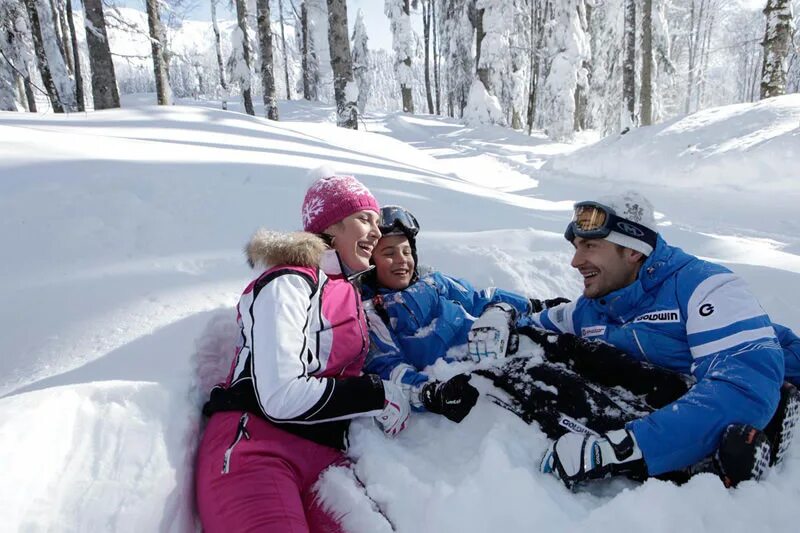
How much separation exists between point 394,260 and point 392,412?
98cm

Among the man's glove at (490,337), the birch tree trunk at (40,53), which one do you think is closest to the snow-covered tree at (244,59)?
the birch tree trunk at (40,53)

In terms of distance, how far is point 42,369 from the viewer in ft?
6.75

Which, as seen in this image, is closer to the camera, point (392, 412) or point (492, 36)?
point (392, 412)

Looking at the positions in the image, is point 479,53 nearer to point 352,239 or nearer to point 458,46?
point 458,46

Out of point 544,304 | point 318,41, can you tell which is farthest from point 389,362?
point 318,41

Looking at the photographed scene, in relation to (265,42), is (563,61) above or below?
above

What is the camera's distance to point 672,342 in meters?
Result: 2.06

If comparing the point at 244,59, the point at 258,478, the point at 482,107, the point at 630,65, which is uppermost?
the point at 244,59

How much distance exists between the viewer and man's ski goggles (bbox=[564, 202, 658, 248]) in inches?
86.3

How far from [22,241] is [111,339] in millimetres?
1186

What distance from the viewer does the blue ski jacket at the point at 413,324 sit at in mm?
2509

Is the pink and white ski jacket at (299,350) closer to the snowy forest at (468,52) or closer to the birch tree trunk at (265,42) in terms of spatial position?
the snowy forest at (468,52)

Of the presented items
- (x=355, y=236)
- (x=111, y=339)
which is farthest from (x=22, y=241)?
(x=355, y=236)

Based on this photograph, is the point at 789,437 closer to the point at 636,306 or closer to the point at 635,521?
the point at 636,306
